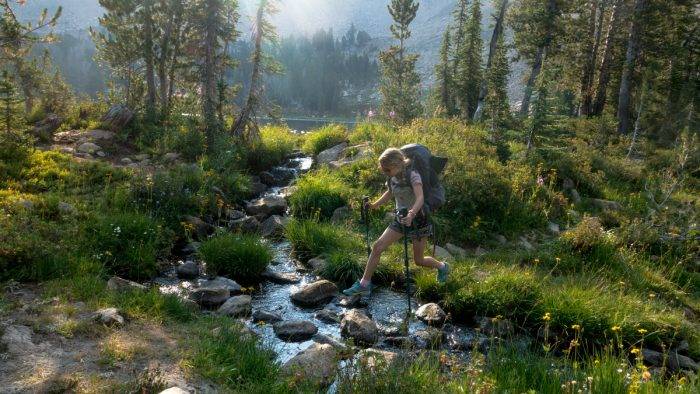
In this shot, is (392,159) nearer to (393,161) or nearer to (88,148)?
(393,161)

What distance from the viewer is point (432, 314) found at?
21.6 ft

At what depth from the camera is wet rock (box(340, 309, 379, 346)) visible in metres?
5.96

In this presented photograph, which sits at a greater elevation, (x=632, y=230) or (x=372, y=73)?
(x=372, y=73)

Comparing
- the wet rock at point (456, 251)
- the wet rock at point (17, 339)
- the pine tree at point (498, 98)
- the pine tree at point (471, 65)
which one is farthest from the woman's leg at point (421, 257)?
the pine tree at point (471, 65)

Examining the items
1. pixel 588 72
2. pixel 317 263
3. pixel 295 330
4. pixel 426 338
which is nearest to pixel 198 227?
pixel 317 263

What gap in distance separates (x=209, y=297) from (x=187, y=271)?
111cm

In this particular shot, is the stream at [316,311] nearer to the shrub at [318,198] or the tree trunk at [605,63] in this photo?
the shrub at [318,198]

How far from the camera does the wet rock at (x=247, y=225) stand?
952cm

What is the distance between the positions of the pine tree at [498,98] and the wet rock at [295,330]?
32.4 feet

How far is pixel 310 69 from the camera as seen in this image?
13162cm

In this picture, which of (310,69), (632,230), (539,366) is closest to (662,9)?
(632,230)

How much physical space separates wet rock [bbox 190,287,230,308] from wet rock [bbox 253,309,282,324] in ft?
2.05

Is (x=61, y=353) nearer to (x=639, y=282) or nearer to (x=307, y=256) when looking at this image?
(x=307, y=256)

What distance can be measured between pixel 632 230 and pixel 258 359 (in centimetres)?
817
